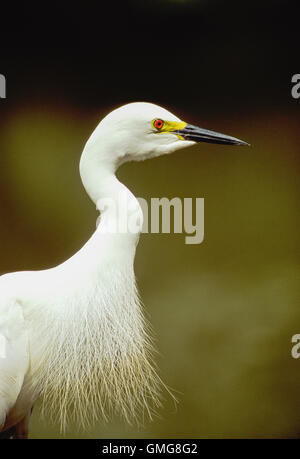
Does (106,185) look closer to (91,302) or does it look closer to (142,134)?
(142,134)

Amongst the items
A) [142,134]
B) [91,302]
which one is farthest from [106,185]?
[91,302]

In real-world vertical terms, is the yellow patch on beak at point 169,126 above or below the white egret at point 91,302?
above

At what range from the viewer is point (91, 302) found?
4.05ft

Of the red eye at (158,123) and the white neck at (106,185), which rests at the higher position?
the red eye at (158,123)

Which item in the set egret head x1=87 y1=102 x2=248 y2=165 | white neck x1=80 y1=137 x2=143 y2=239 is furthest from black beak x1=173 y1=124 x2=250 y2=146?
white neck x1=80 y1=137 x2=143 y2=239

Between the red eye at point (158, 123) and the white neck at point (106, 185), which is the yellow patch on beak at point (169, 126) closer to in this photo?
the red eye at point (158, 123)

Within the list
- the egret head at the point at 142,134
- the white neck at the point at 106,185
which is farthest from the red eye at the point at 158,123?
the white neck at the point at 106,185

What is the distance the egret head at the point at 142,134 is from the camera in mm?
1201

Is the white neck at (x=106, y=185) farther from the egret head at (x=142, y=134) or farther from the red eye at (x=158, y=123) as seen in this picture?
the red eye at (x=158, y=123)

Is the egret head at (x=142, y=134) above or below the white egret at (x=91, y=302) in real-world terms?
above

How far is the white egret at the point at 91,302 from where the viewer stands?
121cm

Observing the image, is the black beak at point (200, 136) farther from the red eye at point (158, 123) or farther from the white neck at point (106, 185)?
the white neck at point (106, 185)

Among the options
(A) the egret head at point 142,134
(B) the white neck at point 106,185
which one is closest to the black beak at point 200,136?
(A) the egret head at point 142,134

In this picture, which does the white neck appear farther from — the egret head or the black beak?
the black beak
